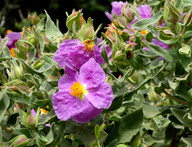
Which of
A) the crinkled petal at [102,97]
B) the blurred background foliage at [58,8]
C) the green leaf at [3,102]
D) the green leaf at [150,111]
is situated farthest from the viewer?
the blurred background foliage at [58,8]

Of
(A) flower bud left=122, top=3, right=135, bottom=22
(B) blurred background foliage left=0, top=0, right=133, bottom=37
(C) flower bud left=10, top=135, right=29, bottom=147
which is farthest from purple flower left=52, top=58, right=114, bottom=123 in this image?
(B) blurred background foliage left=0, top=0, right=133, bottom=37

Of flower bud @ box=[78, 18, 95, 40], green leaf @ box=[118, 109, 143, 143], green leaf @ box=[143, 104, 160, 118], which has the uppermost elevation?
flower bud @ box=[78, 18, 95, 40]

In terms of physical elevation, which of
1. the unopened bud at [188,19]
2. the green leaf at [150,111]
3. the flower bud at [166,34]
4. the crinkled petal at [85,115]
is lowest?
the green leaf at [150,111]

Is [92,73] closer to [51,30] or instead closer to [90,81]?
[90,81]

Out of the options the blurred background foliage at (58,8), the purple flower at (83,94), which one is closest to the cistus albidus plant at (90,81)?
the purple flower at (83,94)

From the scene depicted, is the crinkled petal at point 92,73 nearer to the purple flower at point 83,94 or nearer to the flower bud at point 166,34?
the purple flower at point 83,94

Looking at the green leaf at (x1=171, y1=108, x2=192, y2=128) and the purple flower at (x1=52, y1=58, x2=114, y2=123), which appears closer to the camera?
the purple flower at (x1=52, y1=58, x2=114, y2=123)

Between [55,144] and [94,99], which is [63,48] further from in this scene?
[55,144]

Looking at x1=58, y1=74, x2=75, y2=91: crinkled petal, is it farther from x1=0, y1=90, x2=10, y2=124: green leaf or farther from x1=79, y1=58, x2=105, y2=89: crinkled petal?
x1=0, y1=90, x2=10, y2=124: green leaf
